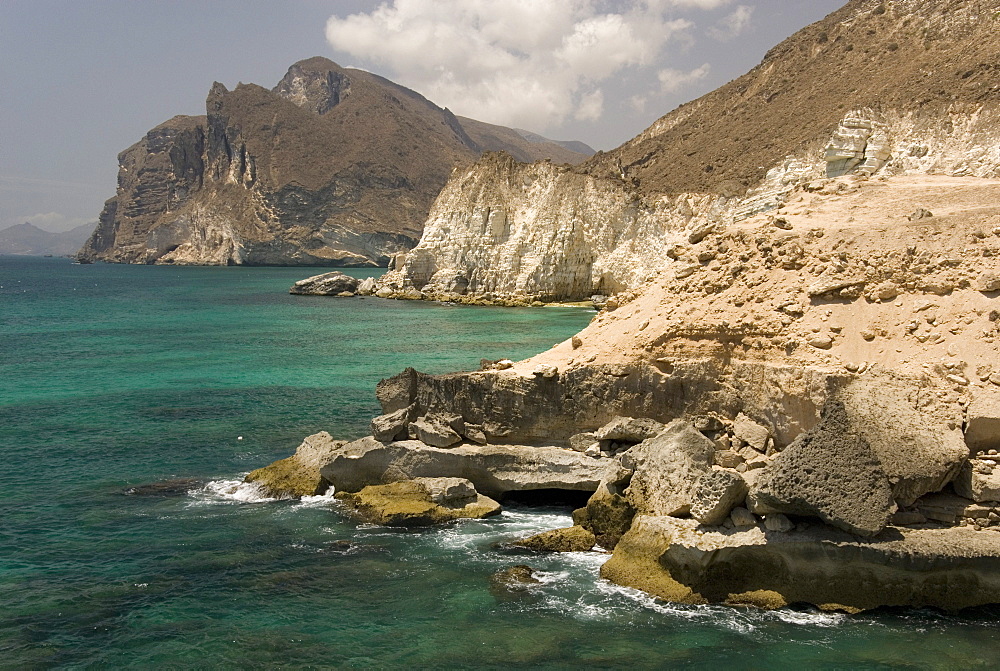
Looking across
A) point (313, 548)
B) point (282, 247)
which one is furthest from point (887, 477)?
→ point (282, 247)

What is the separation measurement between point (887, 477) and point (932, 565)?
3.63ft

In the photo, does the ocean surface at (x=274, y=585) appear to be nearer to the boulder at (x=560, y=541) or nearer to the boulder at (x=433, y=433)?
the boulder at (x=560, y=541)

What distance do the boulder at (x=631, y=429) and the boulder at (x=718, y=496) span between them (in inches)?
113

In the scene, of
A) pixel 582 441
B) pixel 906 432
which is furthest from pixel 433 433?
pixel 906 432

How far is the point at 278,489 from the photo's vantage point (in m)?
14.7

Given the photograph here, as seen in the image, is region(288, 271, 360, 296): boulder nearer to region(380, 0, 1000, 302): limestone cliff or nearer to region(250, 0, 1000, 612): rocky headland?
region(380, 0, 1000, 302): limestone cliff

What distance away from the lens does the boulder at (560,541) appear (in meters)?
11.5

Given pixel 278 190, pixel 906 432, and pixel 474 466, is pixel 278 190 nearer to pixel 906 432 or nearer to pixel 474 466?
pixel 474 466

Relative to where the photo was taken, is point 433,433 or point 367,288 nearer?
point 433,433

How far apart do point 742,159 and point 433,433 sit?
49688 mm

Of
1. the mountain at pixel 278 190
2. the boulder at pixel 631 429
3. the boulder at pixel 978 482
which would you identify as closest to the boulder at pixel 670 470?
the boulder at pixel 631 429

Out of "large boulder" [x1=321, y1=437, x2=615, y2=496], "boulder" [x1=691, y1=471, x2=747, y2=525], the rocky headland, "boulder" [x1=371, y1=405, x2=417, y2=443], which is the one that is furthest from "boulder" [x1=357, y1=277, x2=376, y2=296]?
"boulder" [x1=691, y1=471, x2=747, y2=525]

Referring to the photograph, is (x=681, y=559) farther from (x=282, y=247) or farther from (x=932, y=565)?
(x=282, y=247)

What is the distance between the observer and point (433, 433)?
46.5 ft
